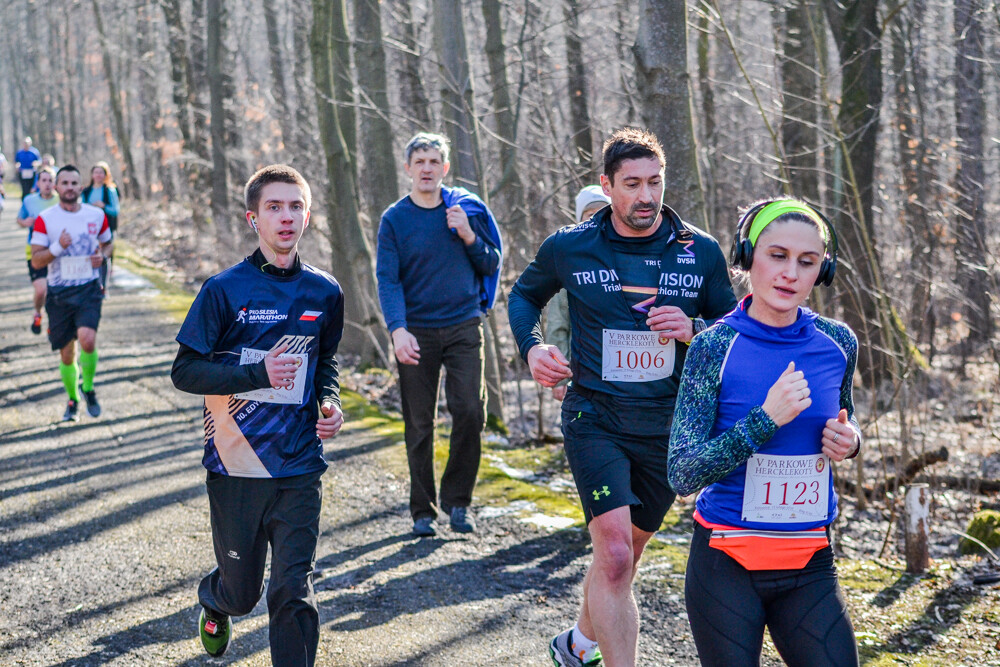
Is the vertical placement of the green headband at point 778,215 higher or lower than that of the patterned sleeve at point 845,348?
higher

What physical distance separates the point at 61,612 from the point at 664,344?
3.53m

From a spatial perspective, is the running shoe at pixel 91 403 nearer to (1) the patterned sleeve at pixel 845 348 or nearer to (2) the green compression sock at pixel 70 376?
(2) the green compression sock at pixel 70 376

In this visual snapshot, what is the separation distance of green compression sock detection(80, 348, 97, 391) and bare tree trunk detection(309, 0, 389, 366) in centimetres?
312

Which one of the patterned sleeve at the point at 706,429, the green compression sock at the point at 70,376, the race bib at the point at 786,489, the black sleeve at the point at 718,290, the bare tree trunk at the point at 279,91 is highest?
the bare tree trunk at the point at 279,91

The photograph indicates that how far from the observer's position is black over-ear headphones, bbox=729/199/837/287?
3.13m

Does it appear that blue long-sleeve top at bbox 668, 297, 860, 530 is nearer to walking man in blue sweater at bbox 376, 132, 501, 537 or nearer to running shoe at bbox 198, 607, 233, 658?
running shoe at bbox 198, 607, 233, 658

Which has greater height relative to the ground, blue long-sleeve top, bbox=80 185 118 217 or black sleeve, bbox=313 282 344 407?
blue long-sleeve top, bbox=80 185 118 217

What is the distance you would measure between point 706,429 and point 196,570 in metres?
4.01

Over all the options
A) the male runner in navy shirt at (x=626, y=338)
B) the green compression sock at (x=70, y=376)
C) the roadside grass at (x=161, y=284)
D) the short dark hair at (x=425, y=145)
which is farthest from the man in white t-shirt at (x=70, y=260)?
the male runner in navy shirt at (x=626, y=338)

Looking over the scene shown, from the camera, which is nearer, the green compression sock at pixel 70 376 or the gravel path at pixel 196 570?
the gravel path at pixel 196 570

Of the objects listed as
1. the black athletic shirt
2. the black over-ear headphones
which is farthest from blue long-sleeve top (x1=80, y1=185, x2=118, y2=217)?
the black over-ear headphones

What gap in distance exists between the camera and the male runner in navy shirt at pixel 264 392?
3984mm

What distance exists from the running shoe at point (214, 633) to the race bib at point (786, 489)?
8.48 ft

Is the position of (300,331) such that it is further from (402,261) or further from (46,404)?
(46,404)
